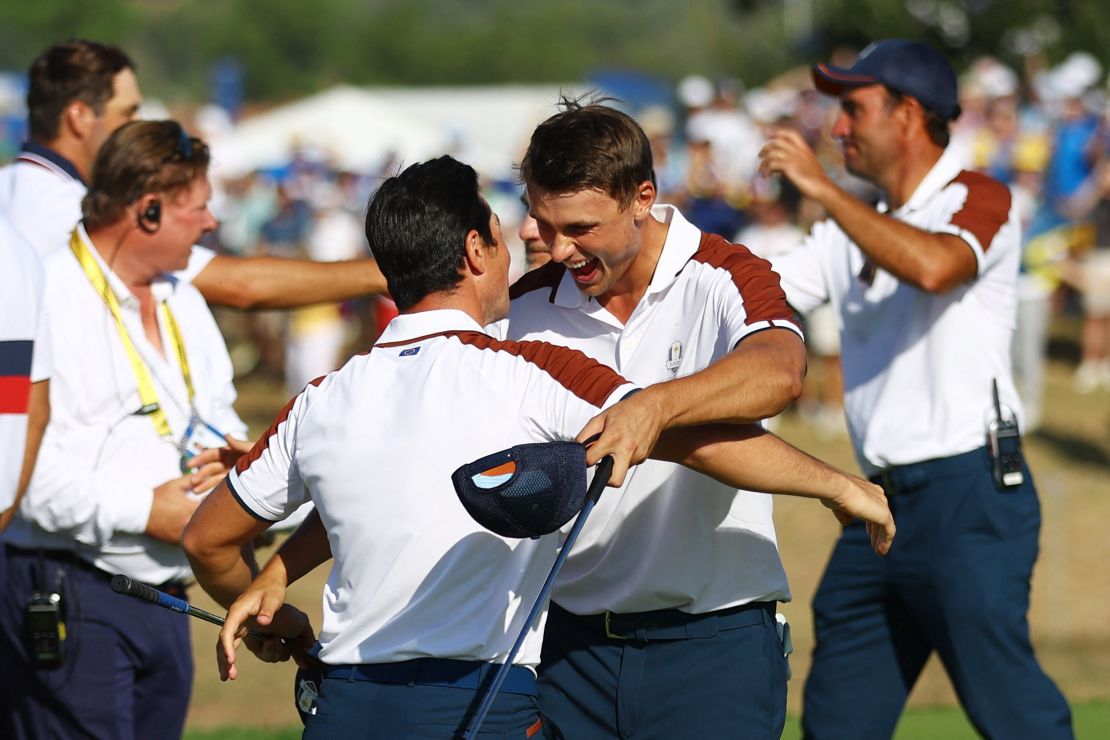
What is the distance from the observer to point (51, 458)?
4.36 meters

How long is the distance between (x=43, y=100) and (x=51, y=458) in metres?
1.51

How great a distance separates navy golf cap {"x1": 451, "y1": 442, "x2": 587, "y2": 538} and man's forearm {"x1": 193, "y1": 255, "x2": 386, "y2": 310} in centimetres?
217

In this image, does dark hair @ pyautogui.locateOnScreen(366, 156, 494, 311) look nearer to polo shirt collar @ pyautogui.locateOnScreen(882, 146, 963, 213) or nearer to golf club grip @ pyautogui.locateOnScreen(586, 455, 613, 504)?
golf club grip @ pyautogui.locateOnScreen(586, 455, 613, 504)

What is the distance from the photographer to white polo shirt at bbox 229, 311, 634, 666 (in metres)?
3.15

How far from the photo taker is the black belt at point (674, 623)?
386cm

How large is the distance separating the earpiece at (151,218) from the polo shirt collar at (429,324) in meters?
1.49

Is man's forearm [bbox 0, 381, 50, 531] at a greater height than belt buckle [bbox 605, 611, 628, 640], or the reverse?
man's forearm [bbox 0, 381, 50, 531]

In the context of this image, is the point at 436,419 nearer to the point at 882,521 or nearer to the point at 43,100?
the point at 882,521

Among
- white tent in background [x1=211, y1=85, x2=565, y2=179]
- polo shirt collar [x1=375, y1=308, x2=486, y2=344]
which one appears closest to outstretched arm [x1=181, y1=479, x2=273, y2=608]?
polo shirt collar [x1=375, y1=308, x2=486, y2=344]

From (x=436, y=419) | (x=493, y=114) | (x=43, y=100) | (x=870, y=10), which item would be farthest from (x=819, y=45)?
(x=436, y=419)

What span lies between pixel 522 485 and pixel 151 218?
6.87 ft

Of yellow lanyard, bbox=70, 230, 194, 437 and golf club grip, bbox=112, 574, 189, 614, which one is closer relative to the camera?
golf club grip, bbox=112, 574, 189, 614

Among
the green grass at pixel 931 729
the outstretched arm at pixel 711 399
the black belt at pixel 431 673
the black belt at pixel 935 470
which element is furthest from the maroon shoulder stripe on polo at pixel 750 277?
the green grass at pixel 931 729

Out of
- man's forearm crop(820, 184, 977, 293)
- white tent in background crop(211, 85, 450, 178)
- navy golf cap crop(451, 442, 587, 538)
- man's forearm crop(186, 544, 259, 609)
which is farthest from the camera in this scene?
white tent in background crop(211, 85, 450, 178)
